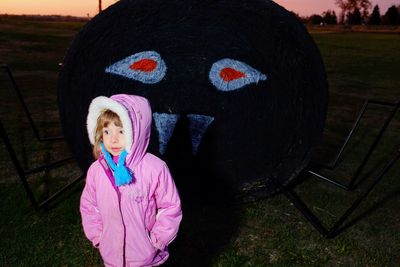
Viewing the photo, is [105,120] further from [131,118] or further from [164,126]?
[164,126]

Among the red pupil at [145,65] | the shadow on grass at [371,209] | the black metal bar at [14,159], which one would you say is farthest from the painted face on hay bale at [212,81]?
the shadow on grass at [371,209]

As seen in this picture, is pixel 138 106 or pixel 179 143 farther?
pixel 179 143

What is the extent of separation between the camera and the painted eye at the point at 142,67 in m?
4.41

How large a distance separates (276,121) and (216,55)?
0.91 metres

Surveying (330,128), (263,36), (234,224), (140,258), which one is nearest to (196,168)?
(234,224)

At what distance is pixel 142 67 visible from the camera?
4520 mm

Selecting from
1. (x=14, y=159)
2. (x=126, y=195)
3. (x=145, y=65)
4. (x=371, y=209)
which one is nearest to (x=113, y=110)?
(x=126, y=195)

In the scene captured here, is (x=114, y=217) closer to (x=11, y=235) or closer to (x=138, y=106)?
(x=138, y=106)

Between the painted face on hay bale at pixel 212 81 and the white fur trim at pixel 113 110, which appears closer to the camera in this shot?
the white fur trim at pixel 113 110

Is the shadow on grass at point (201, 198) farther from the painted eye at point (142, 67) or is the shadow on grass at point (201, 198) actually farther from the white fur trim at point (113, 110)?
the white fur trim at point (113, 110)

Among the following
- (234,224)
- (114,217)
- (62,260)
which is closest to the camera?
(114,217)

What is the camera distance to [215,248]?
3.98 m

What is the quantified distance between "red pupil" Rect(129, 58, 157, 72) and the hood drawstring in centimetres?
220

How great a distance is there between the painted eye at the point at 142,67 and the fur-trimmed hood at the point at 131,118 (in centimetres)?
206
